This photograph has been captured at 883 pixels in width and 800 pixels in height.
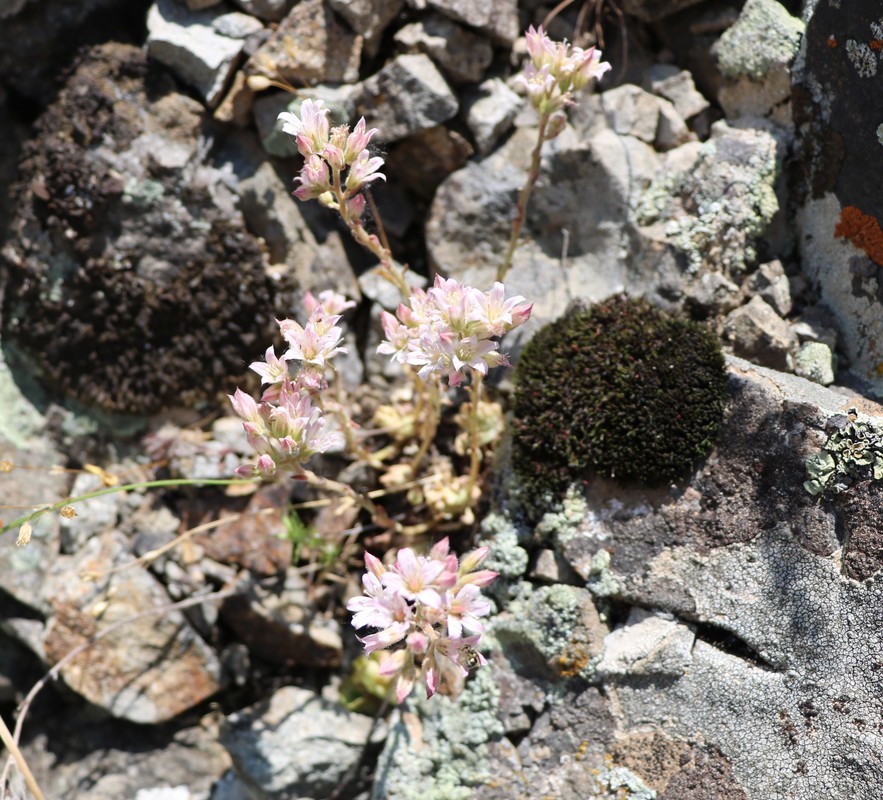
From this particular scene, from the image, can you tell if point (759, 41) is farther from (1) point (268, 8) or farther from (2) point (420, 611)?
(2) point (420, 611)

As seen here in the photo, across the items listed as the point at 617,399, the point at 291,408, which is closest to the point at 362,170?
the point at 291,408

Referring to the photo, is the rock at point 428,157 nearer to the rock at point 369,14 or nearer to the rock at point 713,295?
the rock at point 369,14

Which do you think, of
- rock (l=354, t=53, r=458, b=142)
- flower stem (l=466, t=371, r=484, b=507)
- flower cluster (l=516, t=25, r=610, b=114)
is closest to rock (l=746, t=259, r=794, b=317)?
flower cluster (l=516, t=25, r=610, b=114)

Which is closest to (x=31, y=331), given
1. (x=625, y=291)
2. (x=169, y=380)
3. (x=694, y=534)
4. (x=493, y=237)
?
(x=169, y=380)

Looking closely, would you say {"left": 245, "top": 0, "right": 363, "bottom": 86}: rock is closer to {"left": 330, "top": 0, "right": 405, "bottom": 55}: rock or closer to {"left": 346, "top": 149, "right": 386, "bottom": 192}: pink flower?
{"left": 330, "top": 0, "right": 405, "bottom": 55}: rock

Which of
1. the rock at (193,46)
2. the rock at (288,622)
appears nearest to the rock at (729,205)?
the rock at (193,46)

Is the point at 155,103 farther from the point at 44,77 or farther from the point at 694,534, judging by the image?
the point at 694,534
